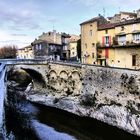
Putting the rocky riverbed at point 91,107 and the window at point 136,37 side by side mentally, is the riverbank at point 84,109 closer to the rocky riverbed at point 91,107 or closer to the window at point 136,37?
the rocky riverbed at point 91,107

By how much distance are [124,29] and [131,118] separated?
56.9 feet

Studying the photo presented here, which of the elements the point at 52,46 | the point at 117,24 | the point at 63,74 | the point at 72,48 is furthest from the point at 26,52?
the point at 117,24

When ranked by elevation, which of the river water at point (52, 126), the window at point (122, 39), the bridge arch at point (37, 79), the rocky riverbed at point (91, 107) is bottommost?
the river water at point (52, 126)

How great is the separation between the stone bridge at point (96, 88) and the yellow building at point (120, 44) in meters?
5.06

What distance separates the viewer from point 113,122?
135 ft

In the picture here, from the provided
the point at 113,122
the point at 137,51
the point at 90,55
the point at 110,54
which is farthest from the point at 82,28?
the point at 113,122

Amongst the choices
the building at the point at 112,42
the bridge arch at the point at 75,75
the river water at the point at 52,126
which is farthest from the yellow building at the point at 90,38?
the river water at the point at 52,126

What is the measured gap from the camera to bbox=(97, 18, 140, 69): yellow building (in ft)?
163

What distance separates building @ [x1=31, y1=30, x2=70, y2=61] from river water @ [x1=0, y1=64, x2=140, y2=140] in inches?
1408

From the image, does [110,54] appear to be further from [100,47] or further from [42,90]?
[42,90]

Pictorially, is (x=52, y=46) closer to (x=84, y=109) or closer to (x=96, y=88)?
(x=96, y=88)

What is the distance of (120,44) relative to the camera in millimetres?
52125

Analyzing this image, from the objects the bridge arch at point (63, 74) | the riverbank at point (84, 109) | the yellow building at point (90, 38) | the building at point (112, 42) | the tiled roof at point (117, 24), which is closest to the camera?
the riverbank at point (84, 109)

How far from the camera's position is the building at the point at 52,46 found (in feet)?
281
